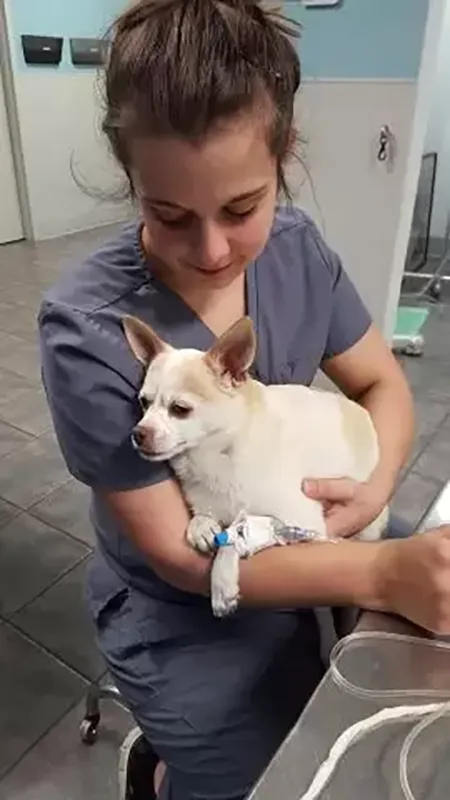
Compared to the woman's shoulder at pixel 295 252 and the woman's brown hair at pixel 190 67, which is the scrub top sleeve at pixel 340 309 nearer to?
the woman's shoulder at pixel 295 252

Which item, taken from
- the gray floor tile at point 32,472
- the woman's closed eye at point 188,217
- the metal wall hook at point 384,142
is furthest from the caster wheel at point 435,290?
the woman's closed eye at point 188,217

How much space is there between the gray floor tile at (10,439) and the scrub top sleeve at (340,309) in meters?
1.46

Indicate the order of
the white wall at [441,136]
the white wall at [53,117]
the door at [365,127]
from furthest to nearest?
the white wall at [53,117], the white wall at [441,136], the door at [365,127]

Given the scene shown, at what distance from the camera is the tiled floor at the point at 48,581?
1232mm

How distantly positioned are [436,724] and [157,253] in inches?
18.3

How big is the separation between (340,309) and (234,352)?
0.25 meters

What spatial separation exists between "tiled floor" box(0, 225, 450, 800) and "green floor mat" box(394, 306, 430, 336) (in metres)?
0.09

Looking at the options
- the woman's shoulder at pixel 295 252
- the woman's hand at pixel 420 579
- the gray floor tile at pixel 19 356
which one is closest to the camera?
the woman's hand at pixel 420 579

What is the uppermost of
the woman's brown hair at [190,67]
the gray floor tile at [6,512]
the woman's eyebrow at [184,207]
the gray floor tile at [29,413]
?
the woman's brown hair at [190,67]

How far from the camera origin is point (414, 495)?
6.16 feet

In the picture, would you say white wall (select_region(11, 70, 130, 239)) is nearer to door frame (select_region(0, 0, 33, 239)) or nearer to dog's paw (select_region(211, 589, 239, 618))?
door frame (select_region(0, 0, 33, 239))

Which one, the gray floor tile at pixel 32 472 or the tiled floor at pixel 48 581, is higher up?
the tiled floor at pixel 48 581

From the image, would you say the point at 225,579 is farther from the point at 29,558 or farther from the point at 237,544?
the point at 29,558

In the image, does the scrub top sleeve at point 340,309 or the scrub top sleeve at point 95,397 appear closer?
the scrub top sleeve at point 95,397
